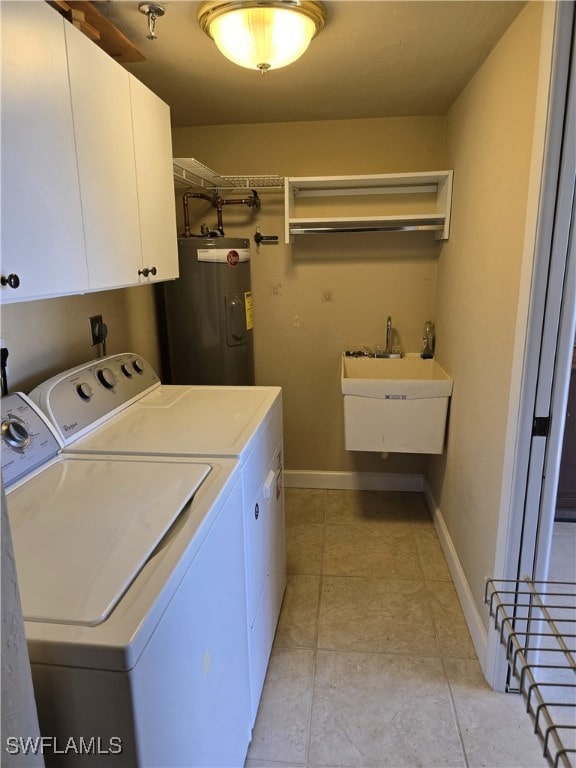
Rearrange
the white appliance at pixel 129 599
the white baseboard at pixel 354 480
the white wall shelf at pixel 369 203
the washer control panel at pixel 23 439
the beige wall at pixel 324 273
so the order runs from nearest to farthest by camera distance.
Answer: the white appliance at pixel 129 599
the washer control panel at pixel 23 439
the white wall shelf at pixel 369 203
the beige wall at pixel 324 273
the white baseboard at pixel 354 480

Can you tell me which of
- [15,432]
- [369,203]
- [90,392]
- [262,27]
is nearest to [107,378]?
[90,392]

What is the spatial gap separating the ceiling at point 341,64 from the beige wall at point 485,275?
12 centimetres

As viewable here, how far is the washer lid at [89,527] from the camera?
2.74 ft

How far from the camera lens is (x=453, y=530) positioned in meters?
2.40

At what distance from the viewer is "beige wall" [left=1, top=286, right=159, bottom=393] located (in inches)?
62.2

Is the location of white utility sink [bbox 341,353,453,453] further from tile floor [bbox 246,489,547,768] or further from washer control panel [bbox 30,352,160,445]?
washer control panel [bbox 30,352,160,445]

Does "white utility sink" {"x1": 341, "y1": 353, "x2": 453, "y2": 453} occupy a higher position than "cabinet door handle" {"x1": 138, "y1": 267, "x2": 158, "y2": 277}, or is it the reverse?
"cabinet door handle" {"x1": 138, "y1": 267, "x2": 158, "y2": 277}

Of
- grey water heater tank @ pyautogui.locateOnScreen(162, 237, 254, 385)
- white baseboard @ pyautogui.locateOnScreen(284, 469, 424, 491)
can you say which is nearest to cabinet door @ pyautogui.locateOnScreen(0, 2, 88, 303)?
grey water heater tank @ pyautogui.locateOnScreen(162, 237, 254, 385)

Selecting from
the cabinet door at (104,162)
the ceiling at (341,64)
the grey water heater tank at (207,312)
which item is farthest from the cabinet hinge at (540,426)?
the grey water heater tank at (207,312)

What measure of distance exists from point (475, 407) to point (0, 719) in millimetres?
1881

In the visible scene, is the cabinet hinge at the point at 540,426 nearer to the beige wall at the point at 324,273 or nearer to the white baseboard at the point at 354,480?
the beige wall at the point at 324,273

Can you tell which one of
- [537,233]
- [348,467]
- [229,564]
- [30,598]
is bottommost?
[348,467]

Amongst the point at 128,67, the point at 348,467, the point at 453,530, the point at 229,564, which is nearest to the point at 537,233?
the point at 229,564

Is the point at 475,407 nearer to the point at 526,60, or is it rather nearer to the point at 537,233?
the point at 537,233
